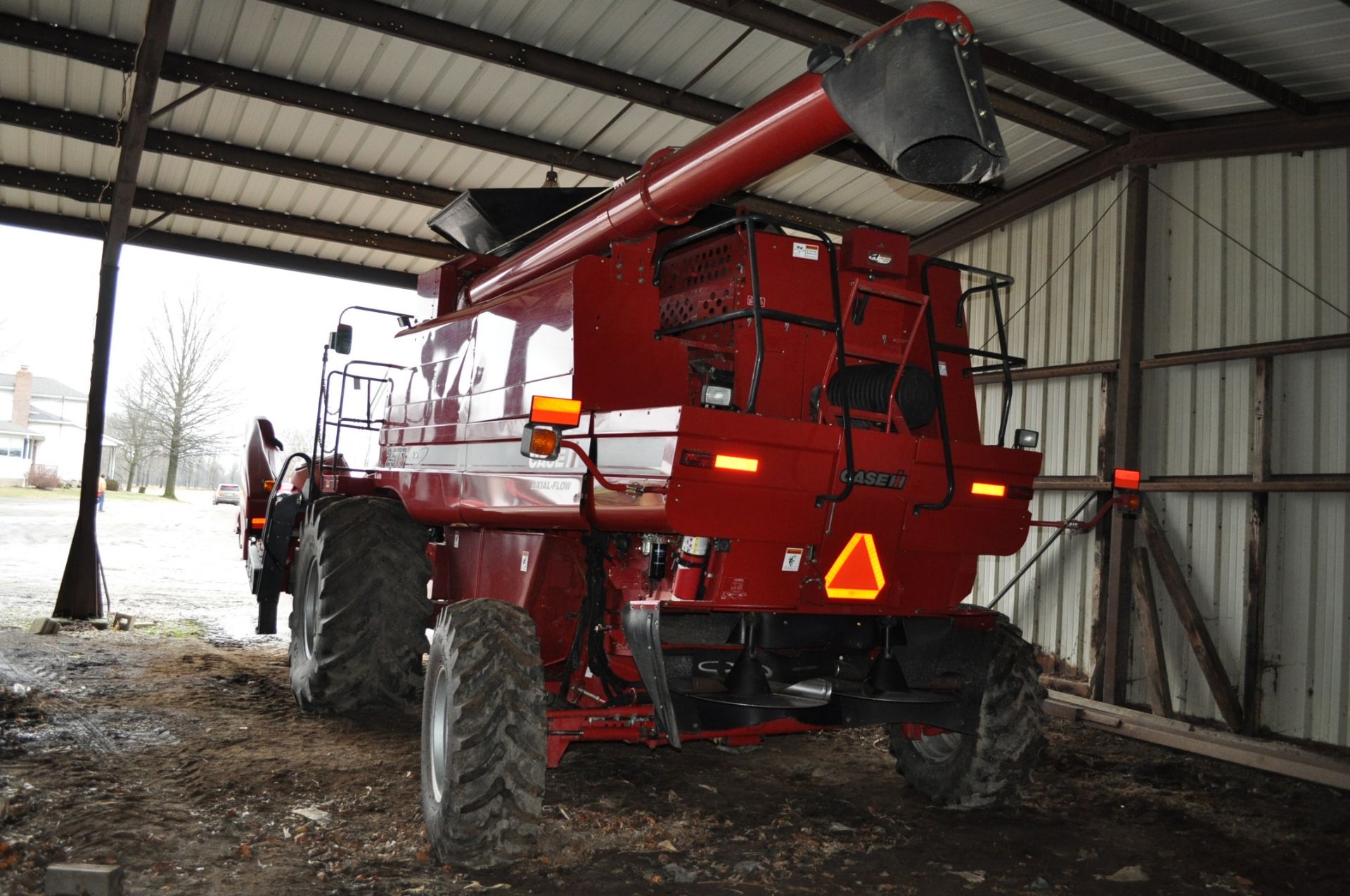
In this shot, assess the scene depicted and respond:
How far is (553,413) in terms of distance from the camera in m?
3.90

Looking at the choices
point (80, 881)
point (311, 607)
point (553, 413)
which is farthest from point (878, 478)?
point (311, 607)

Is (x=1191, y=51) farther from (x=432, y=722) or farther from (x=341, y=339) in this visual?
(x=432, y=722)

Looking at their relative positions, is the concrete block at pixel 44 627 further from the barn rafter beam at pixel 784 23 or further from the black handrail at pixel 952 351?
the black handrail at pixel 952 351

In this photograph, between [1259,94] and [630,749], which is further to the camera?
[1259,94]

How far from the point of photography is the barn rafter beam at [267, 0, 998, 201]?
743 centimetres

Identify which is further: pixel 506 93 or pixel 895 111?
pixel 506 93

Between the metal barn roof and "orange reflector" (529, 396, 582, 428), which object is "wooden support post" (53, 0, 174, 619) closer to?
the metal barn roof

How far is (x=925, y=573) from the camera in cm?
479

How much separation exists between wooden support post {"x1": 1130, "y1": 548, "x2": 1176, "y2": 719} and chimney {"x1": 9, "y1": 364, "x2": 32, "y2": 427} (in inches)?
2188

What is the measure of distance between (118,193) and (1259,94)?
9989 mm

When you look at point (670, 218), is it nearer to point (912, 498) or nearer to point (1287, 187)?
point (912, 498)

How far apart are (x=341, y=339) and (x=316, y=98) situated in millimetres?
2722

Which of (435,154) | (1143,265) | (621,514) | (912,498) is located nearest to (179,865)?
(621,514)

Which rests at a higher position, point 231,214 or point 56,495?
point 231,214
